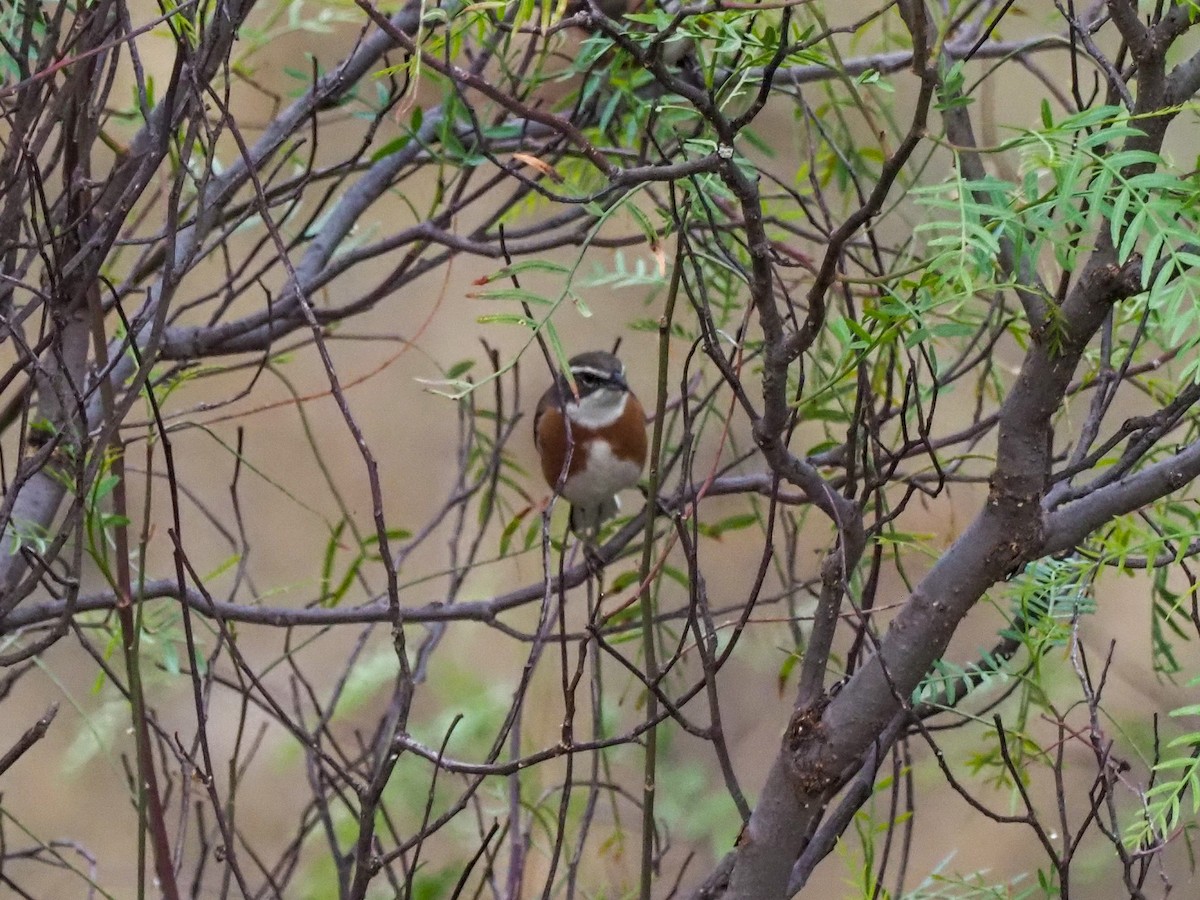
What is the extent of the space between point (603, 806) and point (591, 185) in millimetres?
1120

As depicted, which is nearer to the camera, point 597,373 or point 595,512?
point 597,373

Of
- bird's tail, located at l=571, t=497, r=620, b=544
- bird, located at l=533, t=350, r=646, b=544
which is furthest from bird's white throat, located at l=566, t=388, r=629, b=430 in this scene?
bird's tail, located at l=571, t=497, r=620, b=544

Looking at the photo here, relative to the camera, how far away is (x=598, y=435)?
1573mm

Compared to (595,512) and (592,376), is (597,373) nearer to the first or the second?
(592,376)

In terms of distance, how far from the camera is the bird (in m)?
1.54

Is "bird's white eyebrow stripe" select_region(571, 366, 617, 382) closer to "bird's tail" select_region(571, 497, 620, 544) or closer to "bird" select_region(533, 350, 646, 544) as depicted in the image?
"bird" select_region(533, 350, 646, 544)

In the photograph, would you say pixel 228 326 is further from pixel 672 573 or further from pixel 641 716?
pixel 641 716

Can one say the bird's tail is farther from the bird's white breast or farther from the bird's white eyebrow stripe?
the bird's white eyebrow stripe

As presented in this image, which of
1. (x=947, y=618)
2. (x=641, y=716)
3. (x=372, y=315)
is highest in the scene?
(x=372, y=315)

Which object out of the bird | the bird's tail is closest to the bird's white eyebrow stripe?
the bird

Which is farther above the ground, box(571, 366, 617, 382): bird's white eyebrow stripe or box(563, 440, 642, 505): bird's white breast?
box(571, 366, 617, 382): bird's white eyebrow stripe

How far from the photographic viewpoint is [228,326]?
1.04 m

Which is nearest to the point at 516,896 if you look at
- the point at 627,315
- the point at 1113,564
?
the point at 1113,564

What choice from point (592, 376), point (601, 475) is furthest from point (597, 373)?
point (601, 475)
